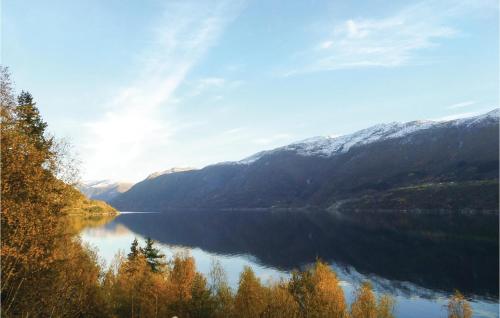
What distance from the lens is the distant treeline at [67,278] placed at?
78.9ft

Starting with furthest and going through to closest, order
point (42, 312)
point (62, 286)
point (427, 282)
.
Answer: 1. point (427, 282)
2. point (62, 286)
3. point (42, 312)

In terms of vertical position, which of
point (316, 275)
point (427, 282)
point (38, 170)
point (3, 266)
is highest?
point (38, 170)

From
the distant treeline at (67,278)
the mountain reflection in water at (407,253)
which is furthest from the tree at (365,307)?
the mountain reflection in water at (407,253)

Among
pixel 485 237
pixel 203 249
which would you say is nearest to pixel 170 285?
pixel 203 249

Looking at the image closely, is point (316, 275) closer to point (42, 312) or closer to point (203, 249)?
point (42, 312)

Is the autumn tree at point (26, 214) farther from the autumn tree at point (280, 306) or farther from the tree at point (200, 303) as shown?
the autumn tree at point (280, 306)

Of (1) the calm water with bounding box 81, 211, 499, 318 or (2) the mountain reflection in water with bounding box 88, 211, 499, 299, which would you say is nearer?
(1) the calm water with bounding box 81, 211, 499, 318

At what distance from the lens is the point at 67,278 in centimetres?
4212

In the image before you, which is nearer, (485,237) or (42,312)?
(42,312)

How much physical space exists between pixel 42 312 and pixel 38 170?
12312 millimetres

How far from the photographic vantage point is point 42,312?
2981 centimetres

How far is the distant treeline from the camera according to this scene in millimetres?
24062

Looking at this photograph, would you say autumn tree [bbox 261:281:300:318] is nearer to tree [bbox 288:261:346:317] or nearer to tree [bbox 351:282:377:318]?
tree [bbox 288:261:346:317]

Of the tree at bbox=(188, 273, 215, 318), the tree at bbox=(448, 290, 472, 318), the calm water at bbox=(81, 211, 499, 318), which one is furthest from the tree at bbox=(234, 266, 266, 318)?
the calm water at bbox=(81, 211, 499, 318)
